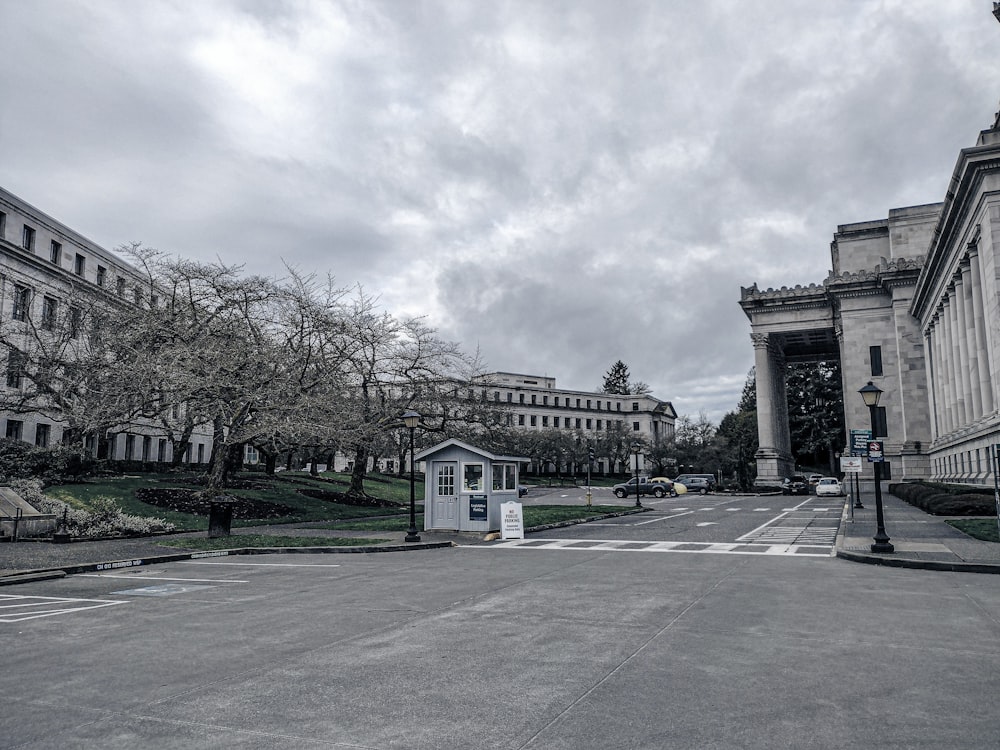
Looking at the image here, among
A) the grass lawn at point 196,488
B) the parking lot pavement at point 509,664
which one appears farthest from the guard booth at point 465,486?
the parking lot pavement at point 509,664

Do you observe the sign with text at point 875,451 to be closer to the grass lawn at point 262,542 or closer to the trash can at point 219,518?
the grass lawn at point 262,542

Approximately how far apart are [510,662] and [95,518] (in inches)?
825

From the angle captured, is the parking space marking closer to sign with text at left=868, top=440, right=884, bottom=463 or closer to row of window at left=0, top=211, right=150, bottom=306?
sign with text at left=868, top=440, right=884, bottom=463

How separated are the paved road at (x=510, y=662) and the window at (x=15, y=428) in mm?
43597

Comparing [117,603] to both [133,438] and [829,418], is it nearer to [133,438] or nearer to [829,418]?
[133,438]

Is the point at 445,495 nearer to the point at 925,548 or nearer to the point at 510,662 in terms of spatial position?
the point at 925,548

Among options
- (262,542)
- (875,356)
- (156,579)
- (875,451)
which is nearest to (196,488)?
(262,542)

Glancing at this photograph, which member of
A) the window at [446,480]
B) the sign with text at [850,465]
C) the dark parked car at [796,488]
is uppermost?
the sign with text at [850,465]

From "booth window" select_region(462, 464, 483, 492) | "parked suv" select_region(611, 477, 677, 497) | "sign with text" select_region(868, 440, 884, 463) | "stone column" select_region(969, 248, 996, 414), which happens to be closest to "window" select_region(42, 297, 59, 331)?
"booth window" select_region(462, 464, 483, 492)

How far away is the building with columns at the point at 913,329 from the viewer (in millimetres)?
35750

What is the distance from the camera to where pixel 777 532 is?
25.6 metres

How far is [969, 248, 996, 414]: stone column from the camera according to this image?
126 feet

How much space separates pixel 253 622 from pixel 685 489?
6286 cm

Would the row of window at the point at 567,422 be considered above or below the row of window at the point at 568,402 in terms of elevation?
below
